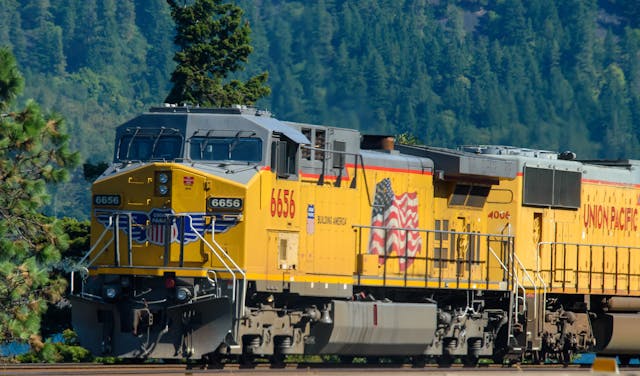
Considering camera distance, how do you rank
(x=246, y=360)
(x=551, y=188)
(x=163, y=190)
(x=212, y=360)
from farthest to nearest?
(x=551, y=188), (x=246, y=360), (x=212, y=360), (x=163, y=190)

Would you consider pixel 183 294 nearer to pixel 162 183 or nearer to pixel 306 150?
pixel 162 183

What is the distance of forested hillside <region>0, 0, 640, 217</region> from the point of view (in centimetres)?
10219

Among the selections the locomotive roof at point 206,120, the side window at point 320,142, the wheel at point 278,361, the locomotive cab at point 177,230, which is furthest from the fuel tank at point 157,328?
the side window at point 320,142

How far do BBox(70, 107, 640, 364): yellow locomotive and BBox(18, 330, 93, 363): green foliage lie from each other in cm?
121

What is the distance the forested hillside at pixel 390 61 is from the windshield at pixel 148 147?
50978mm

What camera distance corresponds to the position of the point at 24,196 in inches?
853

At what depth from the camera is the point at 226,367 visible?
2108 centimetres

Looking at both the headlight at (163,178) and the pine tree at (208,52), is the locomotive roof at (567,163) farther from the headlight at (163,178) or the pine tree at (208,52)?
the pine tree at (208,52)

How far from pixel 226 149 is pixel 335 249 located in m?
2.61

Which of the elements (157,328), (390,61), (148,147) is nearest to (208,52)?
(148,147)

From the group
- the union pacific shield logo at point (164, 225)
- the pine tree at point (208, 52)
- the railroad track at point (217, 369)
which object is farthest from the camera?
the pine tree at point (208, 52)

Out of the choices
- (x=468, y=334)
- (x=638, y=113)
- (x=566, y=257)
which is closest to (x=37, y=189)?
(x=468, y=334)

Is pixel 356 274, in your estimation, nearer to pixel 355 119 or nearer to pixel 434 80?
pixel 355 119

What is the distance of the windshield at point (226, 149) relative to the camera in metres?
20.0
